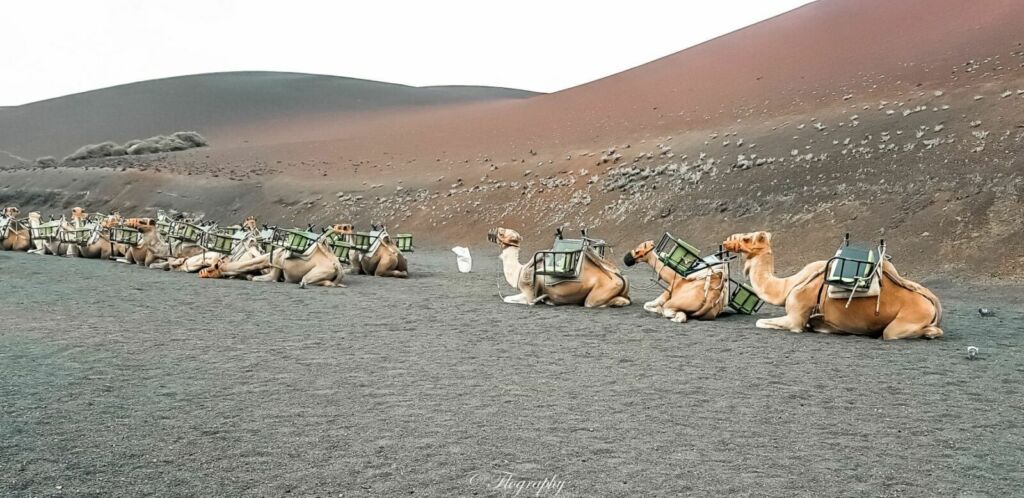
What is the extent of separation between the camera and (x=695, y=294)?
39.2 feet

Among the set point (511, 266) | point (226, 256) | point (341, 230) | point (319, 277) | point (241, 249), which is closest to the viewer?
point (511, 266)

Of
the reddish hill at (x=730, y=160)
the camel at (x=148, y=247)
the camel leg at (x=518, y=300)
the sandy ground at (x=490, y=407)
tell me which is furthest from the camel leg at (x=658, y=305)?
the camel at (x=148, y=247)

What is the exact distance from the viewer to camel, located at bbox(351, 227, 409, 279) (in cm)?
1909

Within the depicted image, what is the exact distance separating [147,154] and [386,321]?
57.8 meters

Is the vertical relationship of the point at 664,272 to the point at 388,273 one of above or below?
above

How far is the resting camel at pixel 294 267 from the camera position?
653 inches

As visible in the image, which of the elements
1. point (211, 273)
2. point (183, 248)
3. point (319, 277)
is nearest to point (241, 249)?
point (211, 273)

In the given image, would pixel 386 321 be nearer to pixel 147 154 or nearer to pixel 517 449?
pixel 517 449

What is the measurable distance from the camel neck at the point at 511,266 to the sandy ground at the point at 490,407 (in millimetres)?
1769

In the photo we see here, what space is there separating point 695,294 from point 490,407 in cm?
572

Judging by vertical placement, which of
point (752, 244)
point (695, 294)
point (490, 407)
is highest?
point (752, 244)

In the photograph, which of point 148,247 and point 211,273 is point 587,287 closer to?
point 211,273

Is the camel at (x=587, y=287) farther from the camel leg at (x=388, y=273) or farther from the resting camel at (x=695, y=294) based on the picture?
the camel leg at (x=388, y=273)

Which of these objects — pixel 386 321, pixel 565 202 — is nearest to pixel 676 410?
pixel 386 321
